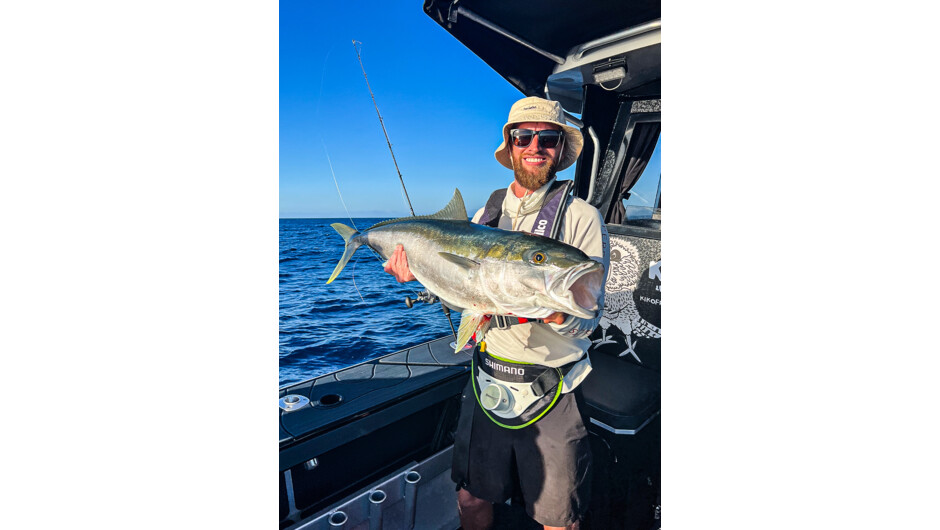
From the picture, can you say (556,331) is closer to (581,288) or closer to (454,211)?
(581,288)

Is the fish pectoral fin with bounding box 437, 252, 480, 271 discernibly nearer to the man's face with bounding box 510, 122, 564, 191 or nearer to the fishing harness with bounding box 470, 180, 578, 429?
the fishing harness with bounding box 470, 180, 578, 429

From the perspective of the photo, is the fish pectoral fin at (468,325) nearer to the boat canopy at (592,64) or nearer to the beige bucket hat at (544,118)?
the beige bucket hat at (544,118)

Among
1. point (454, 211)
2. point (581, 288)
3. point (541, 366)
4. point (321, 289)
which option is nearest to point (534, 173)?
point (454, 211)

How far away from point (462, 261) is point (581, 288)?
432 millimetres

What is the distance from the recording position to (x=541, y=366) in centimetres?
177

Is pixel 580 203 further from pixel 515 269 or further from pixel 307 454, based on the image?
pixel 307 454

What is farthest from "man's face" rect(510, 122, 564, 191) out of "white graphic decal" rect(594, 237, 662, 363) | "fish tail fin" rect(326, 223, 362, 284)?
"white graphic decal" rect(594, 237, 662, 363)

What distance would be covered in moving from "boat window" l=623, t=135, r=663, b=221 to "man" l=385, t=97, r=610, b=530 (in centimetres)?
107

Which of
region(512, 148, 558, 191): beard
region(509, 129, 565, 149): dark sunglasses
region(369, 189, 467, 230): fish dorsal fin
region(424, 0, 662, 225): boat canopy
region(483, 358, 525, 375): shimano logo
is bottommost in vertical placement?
region(483, 358, 525, 375): shimano logo

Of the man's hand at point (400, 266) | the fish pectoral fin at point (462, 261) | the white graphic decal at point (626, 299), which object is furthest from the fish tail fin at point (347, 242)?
the white graphic decal at point (626, 299)

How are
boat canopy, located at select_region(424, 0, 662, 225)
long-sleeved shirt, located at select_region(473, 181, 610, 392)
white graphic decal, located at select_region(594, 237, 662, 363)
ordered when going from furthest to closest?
white graphic decal, located at select_region(594, 237, 662, 363) < boat canopy, located at select_region(424, 0, 662, 225) < long-sleeved shirt, located at select_region(473, 181, 610, 392)

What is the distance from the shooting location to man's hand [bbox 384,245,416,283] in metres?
1.79

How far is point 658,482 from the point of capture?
7.33ft

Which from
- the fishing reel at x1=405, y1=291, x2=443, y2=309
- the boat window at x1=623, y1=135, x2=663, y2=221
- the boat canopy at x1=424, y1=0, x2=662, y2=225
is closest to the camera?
the fishing reel at x1=405, y1=291, x2=443, y2=309
